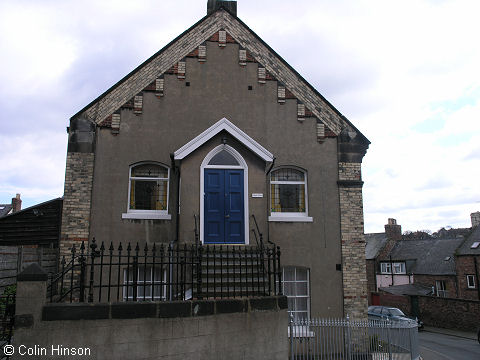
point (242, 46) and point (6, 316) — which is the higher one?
point (242, 46)

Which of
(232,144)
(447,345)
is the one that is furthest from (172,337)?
(447,345)

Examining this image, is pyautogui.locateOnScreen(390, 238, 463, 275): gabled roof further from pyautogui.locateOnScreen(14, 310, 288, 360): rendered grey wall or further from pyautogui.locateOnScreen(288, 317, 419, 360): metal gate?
pyautogui.locateOnScreen(14, 310, 288, 360): rendered grey wall

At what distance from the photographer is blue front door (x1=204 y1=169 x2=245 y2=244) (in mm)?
12203

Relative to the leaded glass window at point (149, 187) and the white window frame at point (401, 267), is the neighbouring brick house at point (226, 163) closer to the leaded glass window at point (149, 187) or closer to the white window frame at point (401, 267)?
the leaded glass window at point (149, 187)

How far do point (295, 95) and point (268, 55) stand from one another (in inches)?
68.6

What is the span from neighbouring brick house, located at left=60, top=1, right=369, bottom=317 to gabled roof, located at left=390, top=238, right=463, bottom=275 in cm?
2783

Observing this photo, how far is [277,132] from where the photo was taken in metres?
13.8

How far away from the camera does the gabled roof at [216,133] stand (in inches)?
475

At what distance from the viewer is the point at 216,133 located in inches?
481

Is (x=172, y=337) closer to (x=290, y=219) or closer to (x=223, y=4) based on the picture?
(x=290, y=219)

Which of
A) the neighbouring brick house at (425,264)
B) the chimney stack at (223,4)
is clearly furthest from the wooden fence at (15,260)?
the neighbouring brick house at (425,264)

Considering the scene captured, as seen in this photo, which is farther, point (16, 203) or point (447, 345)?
point (16, 203)

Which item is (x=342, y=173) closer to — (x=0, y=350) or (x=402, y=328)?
(x=402, y=328)

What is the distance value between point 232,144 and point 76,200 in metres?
5.08
